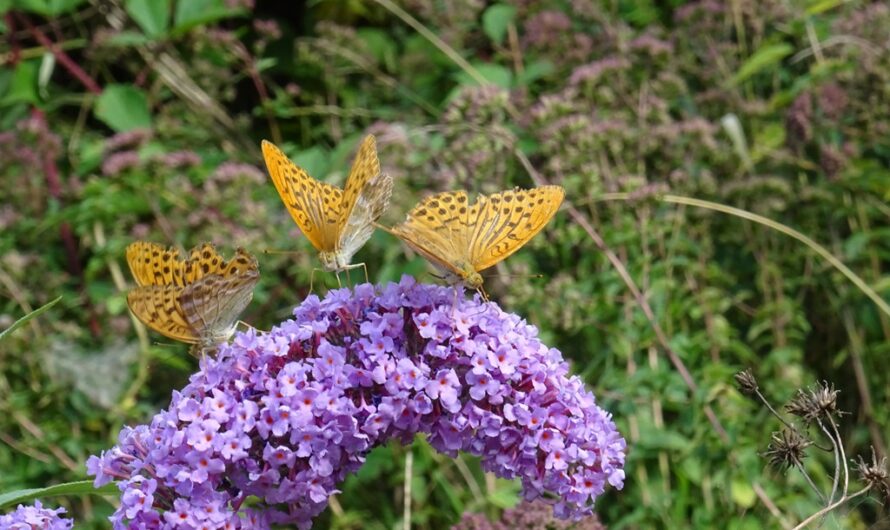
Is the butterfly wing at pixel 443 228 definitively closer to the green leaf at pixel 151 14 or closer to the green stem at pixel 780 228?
the green stem at pixel 780 228

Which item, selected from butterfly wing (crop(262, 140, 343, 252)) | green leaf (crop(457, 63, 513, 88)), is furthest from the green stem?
butterfly wing (crop(262, 140, 343, 252))

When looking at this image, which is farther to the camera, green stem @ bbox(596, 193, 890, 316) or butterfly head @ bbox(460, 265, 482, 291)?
green stem @ bbox(596, 193, 890, 316)

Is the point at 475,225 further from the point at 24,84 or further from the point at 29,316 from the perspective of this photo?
the point at 24,84

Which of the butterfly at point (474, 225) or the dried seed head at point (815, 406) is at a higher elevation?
the butterfly at point (474, 225)

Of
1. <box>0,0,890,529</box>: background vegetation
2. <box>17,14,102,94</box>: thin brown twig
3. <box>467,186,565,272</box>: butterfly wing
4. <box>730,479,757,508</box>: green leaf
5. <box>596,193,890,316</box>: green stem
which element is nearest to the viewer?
<box>467,186,565,272</box>: butterfly wing

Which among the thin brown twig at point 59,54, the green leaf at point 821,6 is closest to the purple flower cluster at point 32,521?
the thin brown twig at point 59,54

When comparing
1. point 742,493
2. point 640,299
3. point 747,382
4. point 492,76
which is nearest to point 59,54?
point 492,76

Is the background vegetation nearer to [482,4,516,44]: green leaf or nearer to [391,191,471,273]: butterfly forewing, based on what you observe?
[482,4,516,44]: green leaf
